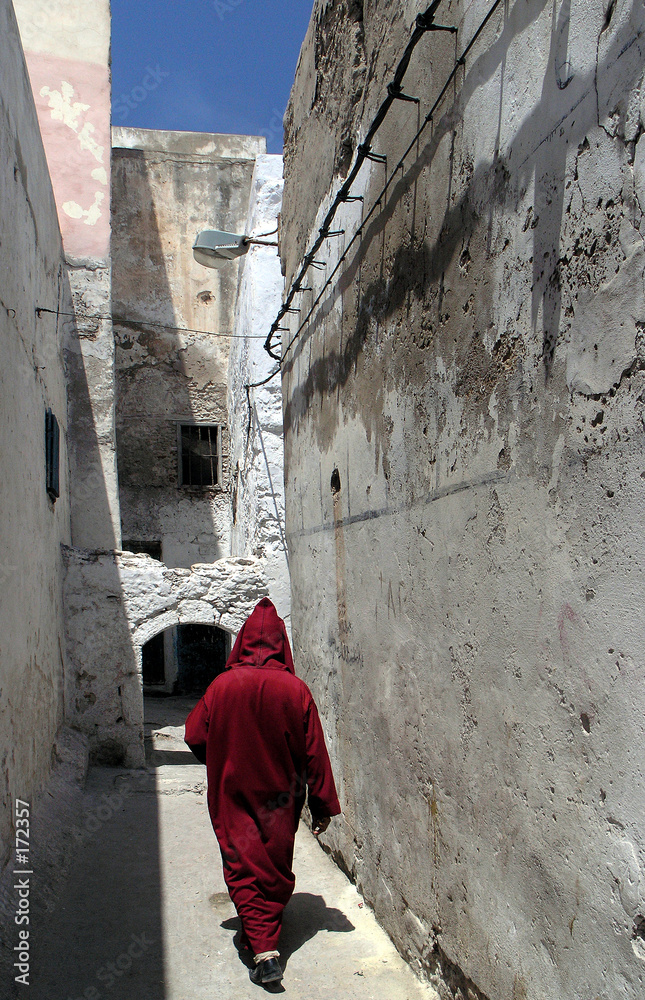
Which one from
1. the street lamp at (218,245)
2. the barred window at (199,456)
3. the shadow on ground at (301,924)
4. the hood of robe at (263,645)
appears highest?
the street lamp at (218,245)

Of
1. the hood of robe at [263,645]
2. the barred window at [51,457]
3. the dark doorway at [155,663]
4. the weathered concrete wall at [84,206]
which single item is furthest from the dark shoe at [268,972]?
the dark doorway at [155,663]

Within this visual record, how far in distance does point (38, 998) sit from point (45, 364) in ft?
15.2

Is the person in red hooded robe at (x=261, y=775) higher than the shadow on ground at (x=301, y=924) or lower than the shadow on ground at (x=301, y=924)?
higher

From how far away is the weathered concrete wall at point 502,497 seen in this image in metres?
1.60

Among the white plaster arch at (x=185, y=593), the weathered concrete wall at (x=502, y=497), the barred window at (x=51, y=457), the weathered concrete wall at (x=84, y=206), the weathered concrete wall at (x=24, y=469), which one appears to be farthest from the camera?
the weathered concrete wall at (x=84, y=206)

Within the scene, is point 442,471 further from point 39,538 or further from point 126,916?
point 39,538

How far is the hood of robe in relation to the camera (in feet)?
11.4

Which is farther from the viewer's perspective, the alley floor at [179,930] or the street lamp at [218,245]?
the street lamp at [218,245]

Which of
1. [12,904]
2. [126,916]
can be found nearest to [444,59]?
[12,904]

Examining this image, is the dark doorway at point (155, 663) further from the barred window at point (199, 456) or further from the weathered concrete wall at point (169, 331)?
the barred window at point (199, 456)

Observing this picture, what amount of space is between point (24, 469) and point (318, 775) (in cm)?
276

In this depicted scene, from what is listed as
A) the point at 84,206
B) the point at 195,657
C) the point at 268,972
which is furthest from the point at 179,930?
the point at 195,657

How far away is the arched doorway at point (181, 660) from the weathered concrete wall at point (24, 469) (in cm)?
544

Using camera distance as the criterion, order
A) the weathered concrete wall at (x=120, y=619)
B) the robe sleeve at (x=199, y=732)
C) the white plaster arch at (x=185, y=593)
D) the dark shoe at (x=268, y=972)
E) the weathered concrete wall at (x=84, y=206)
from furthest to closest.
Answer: the weathered concrete wall at (x=84, y=206) < the white plaster arch at (x=185, y=593) < the weathered concrete wall at (x=120, y=619) < the robe sleeve at (x=199, y=732) < the dark shoe at (x=268, y=972)
